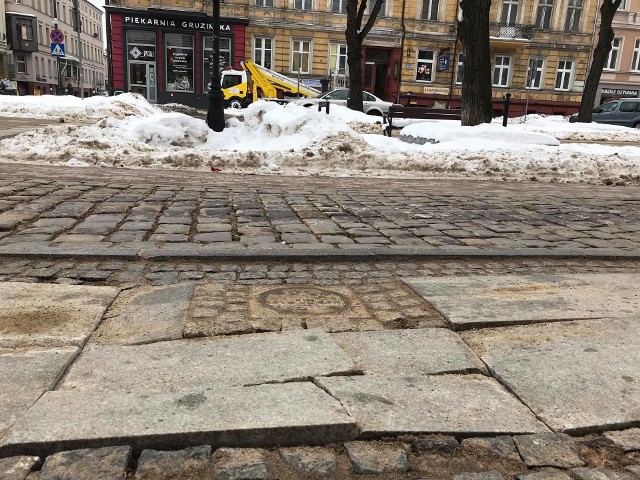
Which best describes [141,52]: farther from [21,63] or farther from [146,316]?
[21,63]

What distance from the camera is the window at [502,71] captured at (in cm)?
3762

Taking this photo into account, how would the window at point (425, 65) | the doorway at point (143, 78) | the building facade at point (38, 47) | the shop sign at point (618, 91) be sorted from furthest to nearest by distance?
the building facade at point (38, 47), the shop sign at point (618, 91), the window at point (425, 65), the doorway at point (143, 78)

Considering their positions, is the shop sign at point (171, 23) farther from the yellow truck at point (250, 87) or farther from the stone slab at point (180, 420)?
the stone slab at point (180, 420)

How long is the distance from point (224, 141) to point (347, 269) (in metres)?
8.25

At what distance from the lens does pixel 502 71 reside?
37719mm

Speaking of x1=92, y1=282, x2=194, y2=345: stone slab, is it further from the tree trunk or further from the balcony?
the balcony

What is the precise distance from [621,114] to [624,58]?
14360 mm

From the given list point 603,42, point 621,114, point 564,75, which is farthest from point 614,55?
point 603,42

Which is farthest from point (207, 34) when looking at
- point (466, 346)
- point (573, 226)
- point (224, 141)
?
point (466, 346)

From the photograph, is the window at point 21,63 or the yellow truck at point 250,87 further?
the window at point 21,63

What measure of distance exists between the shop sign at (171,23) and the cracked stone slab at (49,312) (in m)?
32.4

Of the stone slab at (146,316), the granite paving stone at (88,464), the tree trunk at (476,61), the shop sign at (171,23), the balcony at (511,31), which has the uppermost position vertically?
the balcony at (511,31)

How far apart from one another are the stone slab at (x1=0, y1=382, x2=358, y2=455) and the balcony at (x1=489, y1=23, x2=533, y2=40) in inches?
1513

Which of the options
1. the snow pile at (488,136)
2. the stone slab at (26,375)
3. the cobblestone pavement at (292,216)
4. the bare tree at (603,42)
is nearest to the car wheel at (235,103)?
the bare tree at (603,42)
